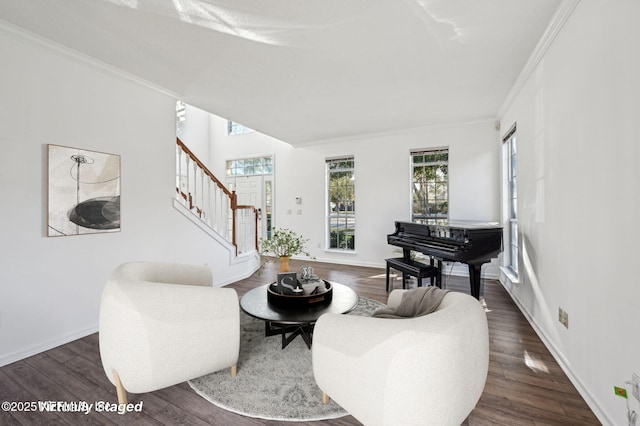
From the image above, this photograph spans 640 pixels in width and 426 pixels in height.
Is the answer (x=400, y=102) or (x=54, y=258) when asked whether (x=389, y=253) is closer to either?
(x=400, y=102)

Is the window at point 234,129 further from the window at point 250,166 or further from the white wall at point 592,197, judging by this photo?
the white wall at point 592,197

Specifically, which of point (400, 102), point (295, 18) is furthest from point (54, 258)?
point (400, 102)

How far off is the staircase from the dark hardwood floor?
1.90 meters

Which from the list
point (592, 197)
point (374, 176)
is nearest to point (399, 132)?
point (374, 176)

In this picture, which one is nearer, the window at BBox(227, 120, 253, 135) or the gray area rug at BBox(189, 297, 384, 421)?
the gray area rug at BBox(189, 297, 384, 421)

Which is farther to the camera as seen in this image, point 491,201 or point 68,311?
point 491,201

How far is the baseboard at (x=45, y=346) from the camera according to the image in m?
2.32

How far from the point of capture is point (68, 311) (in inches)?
107

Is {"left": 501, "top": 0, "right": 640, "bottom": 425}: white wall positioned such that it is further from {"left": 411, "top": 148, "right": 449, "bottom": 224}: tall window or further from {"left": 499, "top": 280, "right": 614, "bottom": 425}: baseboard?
{"left": 411, "top": 148, "right": 449, "bottom": 224}: tall window

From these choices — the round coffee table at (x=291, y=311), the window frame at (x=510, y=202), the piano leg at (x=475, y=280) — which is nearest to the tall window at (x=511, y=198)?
the window frame at (x=510, y=202)

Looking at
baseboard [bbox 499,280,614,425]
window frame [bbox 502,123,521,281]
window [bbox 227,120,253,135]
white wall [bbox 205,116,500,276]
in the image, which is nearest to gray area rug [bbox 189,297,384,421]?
baseboard [bbox 499,280,614,425]

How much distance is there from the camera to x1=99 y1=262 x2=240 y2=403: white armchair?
166 cm

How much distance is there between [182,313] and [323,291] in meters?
1.21

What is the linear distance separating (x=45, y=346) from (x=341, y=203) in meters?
4.87
